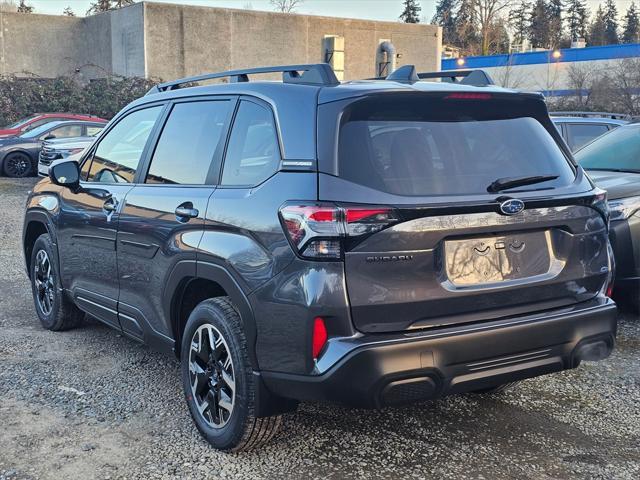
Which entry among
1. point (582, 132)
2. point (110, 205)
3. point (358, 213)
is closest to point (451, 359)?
point (358, 213)

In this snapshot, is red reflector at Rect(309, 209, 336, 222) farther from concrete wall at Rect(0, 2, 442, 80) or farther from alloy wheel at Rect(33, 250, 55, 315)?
concrete wall at Rect(0, 2, 442, 80)

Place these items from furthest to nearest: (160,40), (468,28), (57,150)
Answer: (468,28) → (160,40) → (57,150)

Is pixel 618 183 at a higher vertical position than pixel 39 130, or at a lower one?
lower

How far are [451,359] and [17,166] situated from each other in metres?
17.4

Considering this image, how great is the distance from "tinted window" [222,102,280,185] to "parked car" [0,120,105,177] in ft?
50.9

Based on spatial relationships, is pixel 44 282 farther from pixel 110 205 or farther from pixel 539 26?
pixel 539 26

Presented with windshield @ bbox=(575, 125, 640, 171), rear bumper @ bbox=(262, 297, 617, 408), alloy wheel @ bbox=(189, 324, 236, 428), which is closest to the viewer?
rear bumper @ bbox=(262, 297, 617, 408)

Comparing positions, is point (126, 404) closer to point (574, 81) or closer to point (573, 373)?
point (573, 373)

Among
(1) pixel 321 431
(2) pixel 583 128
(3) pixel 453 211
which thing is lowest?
(1) pixel 321 431

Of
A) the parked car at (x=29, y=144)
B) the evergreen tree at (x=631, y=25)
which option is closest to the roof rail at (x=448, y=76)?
the parked car at (x=29, y=144)

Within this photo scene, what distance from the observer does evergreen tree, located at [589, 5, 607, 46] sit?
282ft

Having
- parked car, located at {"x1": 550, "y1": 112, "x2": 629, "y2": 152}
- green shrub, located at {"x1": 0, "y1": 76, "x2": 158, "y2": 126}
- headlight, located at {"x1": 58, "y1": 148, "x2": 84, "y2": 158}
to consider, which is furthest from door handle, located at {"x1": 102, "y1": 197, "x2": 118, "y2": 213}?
green shrub, located at {"x1": 0, "y1": 76, "x2": 158, "y2": 126}

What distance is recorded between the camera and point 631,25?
297 ft

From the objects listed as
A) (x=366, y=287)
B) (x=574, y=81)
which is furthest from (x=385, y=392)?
(x=574, y=81)
